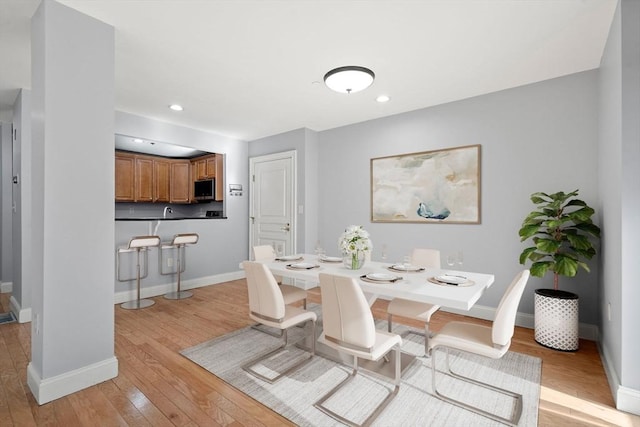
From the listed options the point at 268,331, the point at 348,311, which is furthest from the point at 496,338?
the point at 268,331

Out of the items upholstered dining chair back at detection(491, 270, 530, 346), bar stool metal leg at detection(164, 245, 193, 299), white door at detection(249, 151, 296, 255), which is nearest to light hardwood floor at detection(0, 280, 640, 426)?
upholstered dining chair back at detection(491, 270, 530, 346)

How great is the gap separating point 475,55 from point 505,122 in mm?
1084

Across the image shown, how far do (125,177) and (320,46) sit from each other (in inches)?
146

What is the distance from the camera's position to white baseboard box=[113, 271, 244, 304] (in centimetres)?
404

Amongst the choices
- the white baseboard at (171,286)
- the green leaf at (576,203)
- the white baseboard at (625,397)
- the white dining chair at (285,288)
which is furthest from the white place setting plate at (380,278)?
the white baseboard at (171,286)

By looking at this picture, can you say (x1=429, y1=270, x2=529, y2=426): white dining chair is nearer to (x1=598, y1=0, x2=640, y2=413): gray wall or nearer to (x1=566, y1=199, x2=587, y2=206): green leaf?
(x1=598, y1=0, x2=640, y2=413): gray wall

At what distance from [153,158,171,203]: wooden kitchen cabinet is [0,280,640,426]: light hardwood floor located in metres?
2.46

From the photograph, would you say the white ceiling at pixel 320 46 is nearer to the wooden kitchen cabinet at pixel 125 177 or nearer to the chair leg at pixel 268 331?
the wooden kitchen cabinet at pixel 125 177

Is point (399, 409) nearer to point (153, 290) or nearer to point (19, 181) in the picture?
point (153, 290)

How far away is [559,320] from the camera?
2639 mm

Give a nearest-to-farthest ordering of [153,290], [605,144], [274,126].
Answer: [605,144] < [153,290] < [274,126]

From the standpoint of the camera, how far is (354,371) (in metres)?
2.26

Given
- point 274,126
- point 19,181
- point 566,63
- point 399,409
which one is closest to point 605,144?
point 566,63

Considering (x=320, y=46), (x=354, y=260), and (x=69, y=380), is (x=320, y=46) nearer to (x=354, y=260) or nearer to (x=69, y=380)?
(x=354, y=260)
